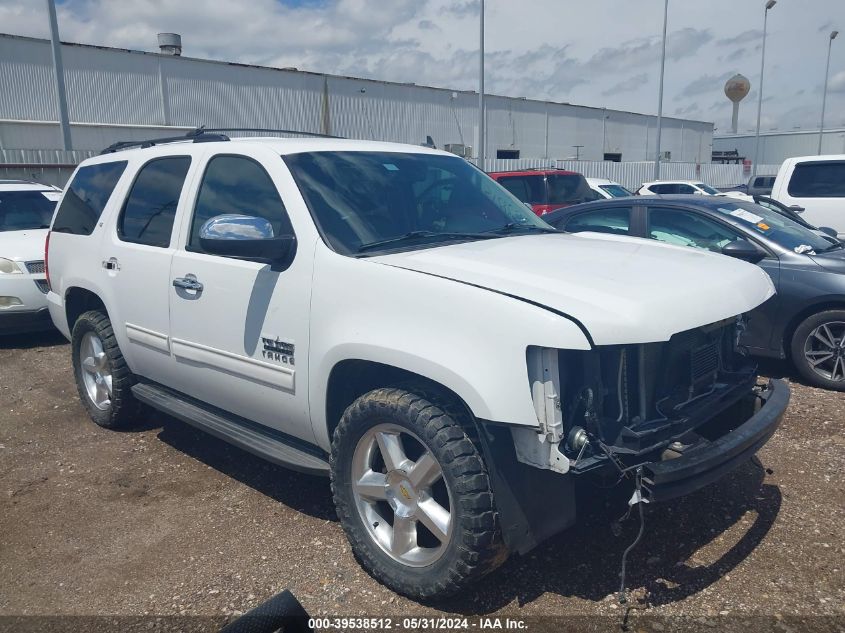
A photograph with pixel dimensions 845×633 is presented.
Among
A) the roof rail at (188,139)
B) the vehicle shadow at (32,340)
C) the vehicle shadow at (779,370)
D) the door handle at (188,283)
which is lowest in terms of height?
the vehicle shadow at (32,340)

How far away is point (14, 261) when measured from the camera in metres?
7.89

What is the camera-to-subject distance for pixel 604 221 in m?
6.86

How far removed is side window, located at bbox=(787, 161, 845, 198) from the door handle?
9.26 metres

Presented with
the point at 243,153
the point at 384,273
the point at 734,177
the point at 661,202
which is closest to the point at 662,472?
the point at 384,273

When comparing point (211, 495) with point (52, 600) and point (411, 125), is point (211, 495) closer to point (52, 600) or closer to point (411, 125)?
point (52, 600)

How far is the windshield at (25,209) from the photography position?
8.91m

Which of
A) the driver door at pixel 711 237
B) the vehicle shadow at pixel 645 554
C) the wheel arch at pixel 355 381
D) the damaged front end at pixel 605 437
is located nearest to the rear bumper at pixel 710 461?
the damaged front end at pixel 605 437

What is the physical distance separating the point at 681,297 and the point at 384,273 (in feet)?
3.95

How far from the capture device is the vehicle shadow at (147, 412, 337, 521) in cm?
399

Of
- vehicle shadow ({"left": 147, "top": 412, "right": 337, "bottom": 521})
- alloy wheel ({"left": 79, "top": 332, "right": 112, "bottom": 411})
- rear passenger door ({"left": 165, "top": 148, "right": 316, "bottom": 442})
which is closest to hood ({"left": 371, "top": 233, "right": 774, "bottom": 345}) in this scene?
rear passenger door ({"left": 165, "top": 148, "right": 316, "bottom": 442})

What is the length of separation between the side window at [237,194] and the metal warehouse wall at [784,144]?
61.5m

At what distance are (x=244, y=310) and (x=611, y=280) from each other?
71.4 inches

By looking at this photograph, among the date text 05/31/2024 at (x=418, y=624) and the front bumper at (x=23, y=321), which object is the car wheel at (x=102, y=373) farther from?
the front bumper at (x=23, y=321)

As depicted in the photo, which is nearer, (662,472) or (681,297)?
(662,472)
